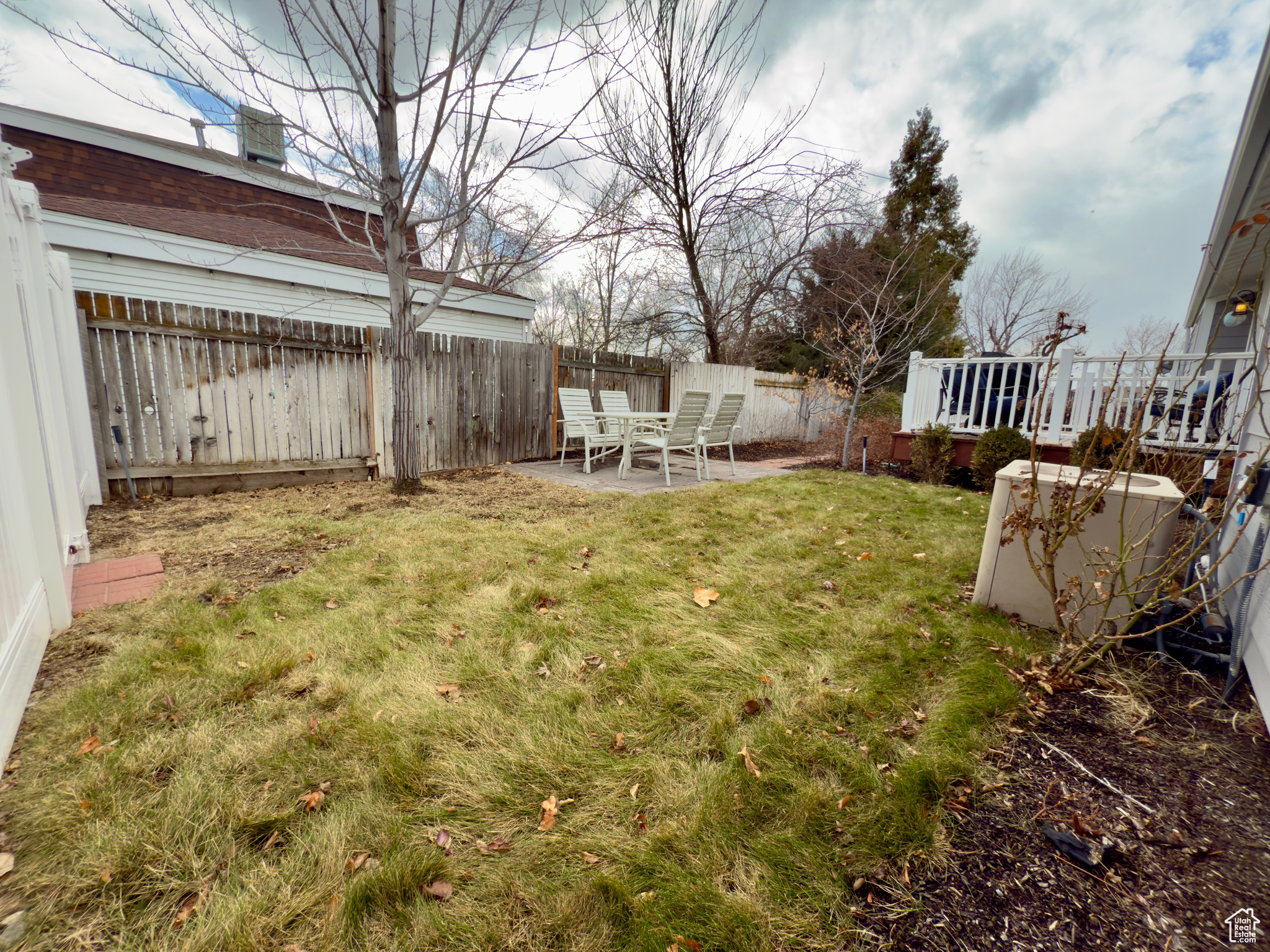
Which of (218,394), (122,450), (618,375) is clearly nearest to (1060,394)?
(618,375)

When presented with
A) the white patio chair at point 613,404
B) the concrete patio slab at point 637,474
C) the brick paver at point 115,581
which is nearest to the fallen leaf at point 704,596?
the concrete patio slab at point 637,474

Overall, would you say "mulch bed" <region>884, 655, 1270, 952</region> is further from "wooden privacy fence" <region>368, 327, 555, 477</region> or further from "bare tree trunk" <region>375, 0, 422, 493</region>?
"wooden privacy fence" <region>368, 327, 555, 477</region>

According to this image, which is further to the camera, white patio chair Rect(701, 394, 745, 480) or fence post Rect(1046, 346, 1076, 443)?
white patio chair Rect(701, 394, 745, 480)

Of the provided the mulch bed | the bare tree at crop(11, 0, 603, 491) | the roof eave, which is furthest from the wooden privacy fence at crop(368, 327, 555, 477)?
the roof eave

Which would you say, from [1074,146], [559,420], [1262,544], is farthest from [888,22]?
[1262,544]

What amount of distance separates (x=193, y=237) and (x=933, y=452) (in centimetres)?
1115

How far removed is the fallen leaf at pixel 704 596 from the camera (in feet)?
8.77

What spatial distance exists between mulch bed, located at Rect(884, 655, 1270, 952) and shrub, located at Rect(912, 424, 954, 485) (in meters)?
5.13

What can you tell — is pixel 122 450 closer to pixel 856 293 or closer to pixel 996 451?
pixel 996 451

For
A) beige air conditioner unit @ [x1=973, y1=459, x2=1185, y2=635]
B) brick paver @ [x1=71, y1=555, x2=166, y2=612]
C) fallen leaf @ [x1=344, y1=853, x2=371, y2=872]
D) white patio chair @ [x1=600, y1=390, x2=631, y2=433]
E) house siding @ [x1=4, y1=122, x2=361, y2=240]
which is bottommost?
fallen leaf @ [x1=344, y1=853, x2=371, y2=872]

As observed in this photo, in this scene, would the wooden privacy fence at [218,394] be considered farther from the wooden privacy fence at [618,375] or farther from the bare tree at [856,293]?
the bare tree at [856,293]

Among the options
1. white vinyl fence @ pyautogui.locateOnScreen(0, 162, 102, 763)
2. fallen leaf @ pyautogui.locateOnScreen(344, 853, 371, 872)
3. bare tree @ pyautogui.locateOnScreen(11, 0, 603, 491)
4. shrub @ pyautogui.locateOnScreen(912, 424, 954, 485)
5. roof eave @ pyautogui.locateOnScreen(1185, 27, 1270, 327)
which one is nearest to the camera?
fallen leaf @ pyautogui.locateOnScreen(344, 853, 371, 872)

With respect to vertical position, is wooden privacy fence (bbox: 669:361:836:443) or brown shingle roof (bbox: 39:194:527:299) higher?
brown shingle roof (bbox: 39:194:527:299)

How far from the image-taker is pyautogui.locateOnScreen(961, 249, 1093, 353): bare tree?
20.6 meters
